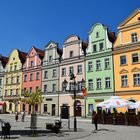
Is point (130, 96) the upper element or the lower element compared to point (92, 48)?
lower

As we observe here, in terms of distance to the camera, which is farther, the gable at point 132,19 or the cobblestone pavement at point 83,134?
the gable at point 132,19

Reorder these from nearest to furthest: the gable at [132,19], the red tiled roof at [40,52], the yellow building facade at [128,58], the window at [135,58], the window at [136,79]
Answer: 1. the window at [136,79]
2. the yellow building facade at [128,58]
3. the window at [135,58]
4. the gable at [132,19]
5. the red tiled roof at [40,52]

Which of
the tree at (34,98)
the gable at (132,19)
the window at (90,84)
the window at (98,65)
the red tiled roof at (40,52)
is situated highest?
the gable at (132,19)

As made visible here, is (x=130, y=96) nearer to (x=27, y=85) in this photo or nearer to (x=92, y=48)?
(x=92, y=48)

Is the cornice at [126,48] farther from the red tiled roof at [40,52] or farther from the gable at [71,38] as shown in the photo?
the red tiled roof at [40,52]

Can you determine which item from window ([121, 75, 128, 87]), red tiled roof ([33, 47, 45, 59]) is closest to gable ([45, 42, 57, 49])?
red tiled roof ([33, 47, 45, 59])

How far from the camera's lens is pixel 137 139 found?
1585 centimetres

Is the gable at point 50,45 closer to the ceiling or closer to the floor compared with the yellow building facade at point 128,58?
closer to the ceiling

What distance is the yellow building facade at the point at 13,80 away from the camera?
193ft

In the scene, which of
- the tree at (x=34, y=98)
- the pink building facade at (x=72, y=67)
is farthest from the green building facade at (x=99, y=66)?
the tree at (x=34, y=98)

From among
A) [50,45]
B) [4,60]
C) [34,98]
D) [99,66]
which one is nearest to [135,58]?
[99,66]

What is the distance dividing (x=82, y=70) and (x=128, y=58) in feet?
31.1

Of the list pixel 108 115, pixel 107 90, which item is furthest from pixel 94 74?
pixel 108 115

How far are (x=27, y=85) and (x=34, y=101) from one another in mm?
8387
